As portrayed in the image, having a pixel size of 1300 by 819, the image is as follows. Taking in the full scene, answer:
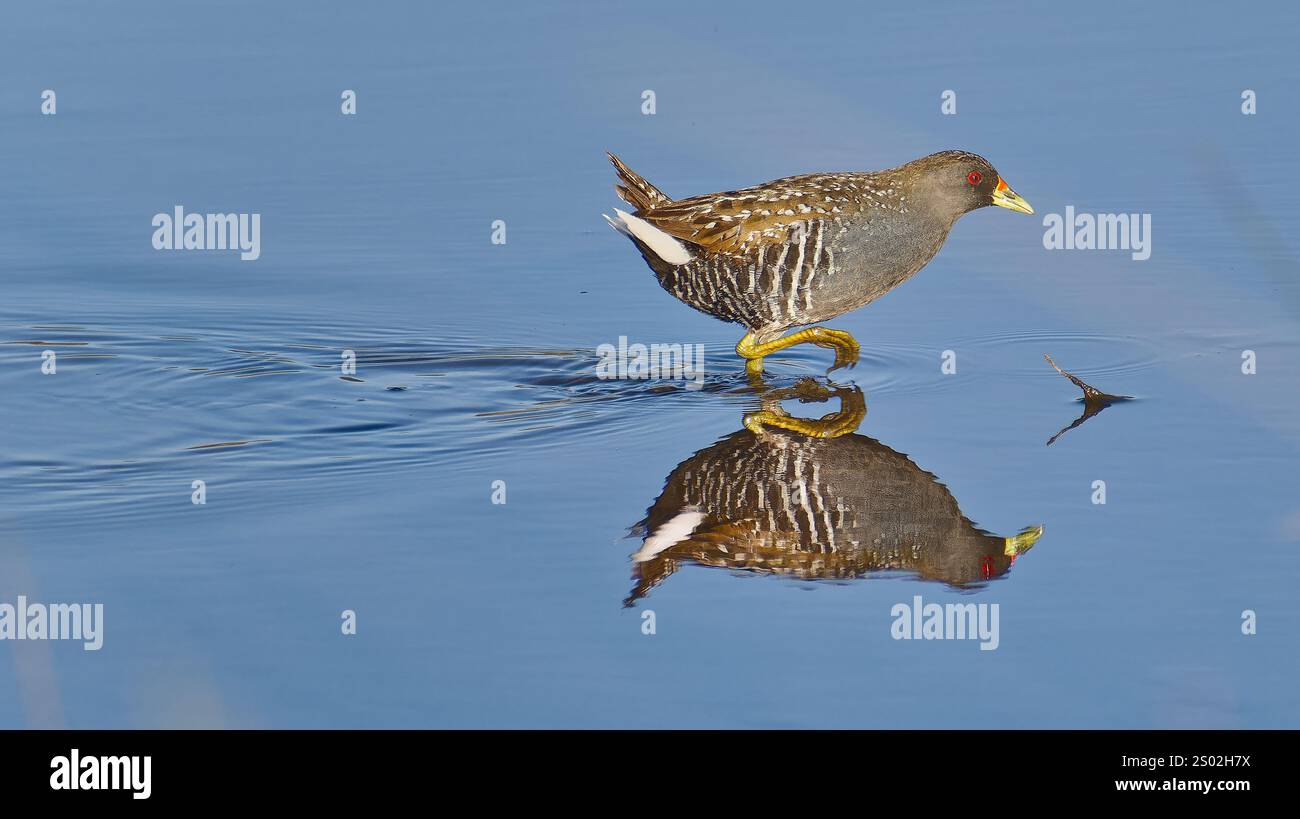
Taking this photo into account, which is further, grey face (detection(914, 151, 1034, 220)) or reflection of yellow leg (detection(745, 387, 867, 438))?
grey face (detection(914, 151, 1034, 220))

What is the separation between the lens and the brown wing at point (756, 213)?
887cm

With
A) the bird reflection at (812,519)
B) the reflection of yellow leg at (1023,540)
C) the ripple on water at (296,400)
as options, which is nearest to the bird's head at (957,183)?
the ripple on water at (296,400)

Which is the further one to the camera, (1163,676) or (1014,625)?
(1014,625)

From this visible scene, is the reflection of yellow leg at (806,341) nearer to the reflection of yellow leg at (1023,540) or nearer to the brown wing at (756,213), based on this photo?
the brown wing at (756,213)

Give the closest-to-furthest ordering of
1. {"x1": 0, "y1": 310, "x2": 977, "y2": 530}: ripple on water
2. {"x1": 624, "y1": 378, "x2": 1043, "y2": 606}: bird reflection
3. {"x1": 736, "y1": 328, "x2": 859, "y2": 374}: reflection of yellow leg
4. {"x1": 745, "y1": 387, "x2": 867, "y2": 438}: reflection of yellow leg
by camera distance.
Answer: {"x1": 624, "y1": 378, "x2": 1043, "y2": 606}: bird reflection → {"x1": 0, "y1": 310, "x2": 977, "y2": 530}: ripple on water → {"x1": 745, "y1": 387, "x2": 867, "y2": 438}: reflection of yellow leg → {"x1": 736, "y1": 328, "x2": 859, "y2": 374}: reflection of yellow leg

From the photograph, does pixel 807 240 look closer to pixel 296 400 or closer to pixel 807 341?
pixel 807 341

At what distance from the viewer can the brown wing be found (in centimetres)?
887

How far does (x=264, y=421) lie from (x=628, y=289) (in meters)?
2.67

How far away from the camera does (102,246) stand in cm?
1056

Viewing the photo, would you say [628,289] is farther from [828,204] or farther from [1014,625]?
[1014,625]

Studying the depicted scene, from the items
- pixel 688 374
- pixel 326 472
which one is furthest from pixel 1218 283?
pixel 326 472

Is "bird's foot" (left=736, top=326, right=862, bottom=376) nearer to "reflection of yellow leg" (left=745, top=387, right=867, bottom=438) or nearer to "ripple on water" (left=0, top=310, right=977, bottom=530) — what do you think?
"ripple on water" (left=0, top=310, right=977, bottom=530)

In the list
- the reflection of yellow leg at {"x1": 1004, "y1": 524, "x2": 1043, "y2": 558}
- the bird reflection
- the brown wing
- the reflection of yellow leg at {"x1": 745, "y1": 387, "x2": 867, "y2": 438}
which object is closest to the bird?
Result: the brown wing

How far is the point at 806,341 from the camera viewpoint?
30.1ft
